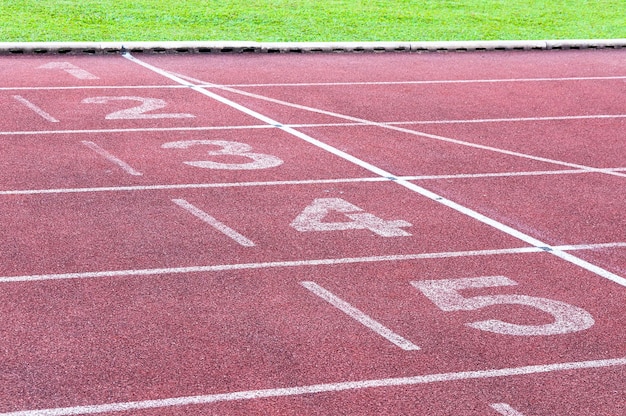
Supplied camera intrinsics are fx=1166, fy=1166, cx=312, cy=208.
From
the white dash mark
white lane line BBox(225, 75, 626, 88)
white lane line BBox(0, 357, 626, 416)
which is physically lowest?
the white dash mark

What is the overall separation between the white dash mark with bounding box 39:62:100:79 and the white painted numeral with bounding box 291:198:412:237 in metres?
7.82

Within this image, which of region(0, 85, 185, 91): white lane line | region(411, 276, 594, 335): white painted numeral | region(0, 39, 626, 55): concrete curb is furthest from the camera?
region(0, 39, 626, 55): concrete curb

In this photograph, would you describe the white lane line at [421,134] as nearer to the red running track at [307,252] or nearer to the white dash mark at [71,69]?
the red running track at [307,252]

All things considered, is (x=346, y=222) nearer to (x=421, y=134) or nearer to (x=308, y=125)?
(x=421, y=134)

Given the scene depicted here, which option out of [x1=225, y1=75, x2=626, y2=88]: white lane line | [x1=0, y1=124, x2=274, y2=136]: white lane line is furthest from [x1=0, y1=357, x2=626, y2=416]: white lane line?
[x1=225, y1=75, x2=626, y2=88]: white lane line

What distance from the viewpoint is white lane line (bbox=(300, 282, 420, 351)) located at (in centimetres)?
695

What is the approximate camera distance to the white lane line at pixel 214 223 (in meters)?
9.03

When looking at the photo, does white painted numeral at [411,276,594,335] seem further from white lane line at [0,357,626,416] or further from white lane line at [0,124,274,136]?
white lane line at [0,124,274,136]

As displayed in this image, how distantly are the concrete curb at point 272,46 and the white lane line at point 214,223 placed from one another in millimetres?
10041

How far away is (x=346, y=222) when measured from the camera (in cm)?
968

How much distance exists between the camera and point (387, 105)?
15.6 meters

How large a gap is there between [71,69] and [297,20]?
6826 millimetres

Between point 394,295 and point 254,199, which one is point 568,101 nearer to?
point 254,199

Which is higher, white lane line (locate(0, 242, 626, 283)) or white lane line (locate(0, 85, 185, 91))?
white lane line (locate(0, 242, 626, 283))
